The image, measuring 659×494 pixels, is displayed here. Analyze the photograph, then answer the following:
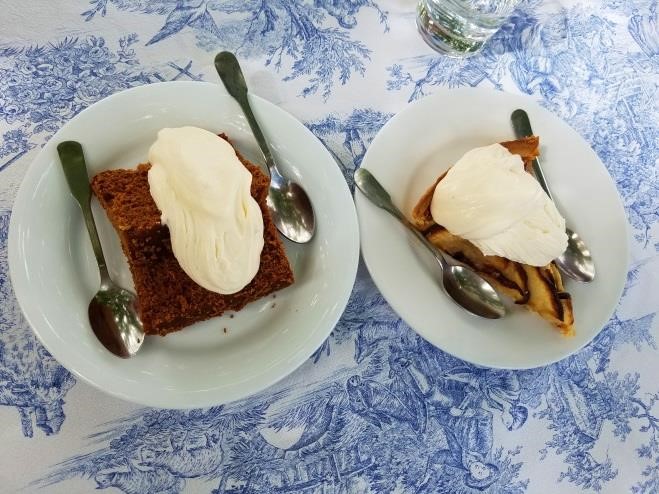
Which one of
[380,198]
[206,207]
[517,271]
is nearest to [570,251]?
[517,271]

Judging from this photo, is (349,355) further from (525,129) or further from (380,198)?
(525,129)

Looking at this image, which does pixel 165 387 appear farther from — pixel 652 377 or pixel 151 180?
pixel 652 377

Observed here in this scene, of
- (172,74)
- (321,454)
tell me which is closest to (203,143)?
(172,74)

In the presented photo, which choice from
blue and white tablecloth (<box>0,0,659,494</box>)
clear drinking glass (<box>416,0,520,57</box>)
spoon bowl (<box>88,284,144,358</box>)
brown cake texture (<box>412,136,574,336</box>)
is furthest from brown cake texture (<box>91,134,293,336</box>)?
clear drinking glass (<box>416,0,520,57</box>)

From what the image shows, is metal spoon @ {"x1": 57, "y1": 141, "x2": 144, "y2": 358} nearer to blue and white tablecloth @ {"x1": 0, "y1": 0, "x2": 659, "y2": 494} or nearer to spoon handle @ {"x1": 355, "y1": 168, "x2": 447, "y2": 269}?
blue and white tablecloth @ {"x1": 0, "y1": 0, "x2": 659, "y2": 494}

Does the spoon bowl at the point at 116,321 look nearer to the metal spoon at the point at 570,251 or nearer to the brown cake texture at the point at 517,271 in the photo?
the brown cake texture at the point at 517,271

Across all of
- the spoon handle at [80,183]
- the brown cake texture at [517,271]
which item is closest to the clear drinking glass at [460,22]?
the brown cake texture at [517,271]
